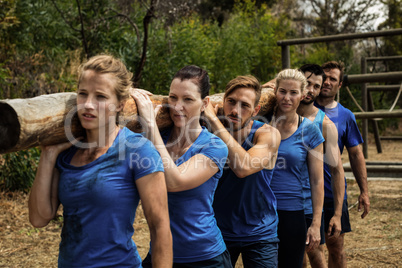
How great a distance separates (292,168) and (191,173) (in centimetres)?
122

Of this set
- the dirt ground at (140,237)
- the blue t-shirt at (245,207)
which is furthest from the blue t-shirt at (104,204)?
the dirt ground at (140,237)

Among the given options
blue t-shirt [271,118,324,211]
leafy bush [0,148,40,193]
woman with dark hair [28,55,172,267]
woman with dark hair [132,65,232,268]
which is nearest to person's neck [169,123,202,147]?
woman with dark hair [132,65,232,268]

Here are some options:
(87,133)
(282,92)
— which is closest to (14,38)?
(282,92)

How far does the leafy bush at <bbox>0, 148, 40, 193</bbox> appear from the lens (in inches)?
224

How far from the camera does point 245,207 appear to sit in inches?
106

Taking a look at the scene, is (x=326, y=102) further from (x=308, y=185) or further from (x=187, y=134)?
(x=187, y=134)

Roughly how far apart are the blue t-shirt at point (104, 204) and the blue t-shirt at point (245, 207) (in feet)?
3.25

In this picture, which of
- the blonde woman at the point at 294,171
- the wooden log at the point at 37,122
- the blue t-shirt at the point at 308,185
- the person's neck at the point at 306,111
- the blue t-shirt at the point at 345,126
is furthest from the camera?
the blue t-shirt at the point at 345,126

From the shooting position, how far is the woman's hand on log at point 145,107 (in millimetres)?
2094

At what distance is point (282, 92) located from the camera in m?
3.15

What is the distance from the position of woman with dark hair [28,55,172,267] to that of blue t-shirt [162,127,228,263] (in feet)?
1.18

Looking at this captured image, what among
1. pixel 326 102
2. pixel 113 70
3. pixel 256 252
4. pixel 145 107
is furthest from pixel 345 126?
pixel 113 70

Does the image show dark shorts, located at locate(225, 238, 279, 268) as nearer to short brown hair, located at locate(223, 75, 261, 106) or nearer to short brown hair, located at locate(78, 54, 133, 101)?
short brown hair, located at locate(223, 75, 261, 106)

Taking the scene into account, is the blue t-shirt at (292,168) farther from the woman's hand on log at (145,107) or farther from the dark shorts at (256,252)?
the woman's hand on log at (145,107)
